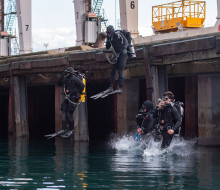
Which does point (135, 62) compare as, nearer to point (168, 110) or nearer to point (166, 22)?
point (168, 110)

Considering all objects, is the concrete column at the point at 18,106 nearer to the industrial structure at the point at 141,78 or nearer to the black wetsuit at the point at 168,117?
the industrial structure at the point at 141,78

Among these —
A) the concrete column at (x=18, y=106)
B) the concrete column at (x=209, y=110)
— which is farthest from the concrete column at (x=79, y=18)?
the concrete column at (x=209, y=110)

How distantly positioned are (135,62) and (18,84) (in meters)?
14.0

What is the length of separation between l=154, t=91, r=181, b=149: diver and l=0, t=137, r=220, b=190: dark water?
1475 mm

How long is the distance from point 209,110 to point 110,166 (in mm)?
9704

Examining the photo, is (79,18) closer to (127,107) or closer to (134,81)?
(134,81)

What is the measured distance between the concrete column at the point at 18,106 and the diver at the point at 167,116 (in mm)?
19137

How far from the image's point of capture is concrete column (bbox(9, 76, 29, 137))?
42.2 meters

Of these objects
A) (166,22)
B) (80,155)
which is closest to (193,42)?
(80,155)

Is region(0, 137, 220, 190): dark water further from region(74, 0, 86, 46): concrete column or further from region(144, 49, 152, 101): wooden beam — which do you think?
region(74, 0, 86, 46): concrete column

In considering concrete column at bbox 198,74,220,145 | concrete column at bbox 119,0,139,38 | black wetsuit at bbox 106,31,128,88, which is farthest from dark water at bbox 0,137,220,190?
concrete column at bbox 119,0,139,38

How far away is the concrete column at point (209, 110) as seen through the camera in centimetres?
3267

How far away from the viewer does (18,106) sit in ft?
139

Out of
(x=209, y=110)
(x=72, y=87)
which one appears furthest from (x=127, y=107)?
(x=72, y=87)
